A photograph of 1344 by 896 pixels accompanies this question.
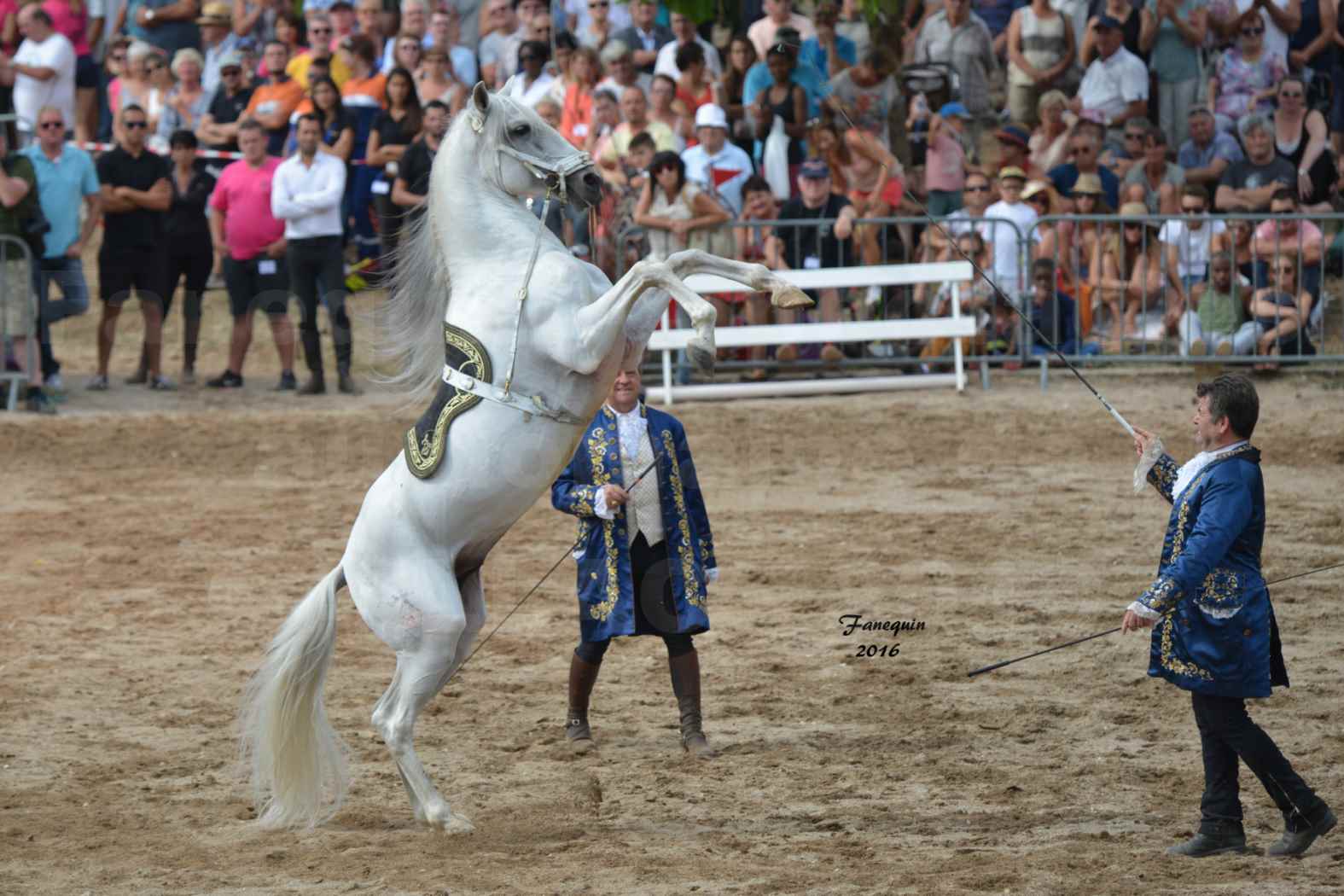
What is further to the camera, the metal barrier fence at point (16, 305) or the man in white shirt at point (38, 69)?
the man in white shirt at point (38, 69)

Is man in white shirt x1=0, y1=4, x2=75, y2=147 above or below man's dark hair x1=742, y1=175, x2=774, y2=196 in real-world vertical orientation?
above

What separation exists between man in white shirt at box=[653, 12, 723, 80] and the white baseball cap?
0.86 m

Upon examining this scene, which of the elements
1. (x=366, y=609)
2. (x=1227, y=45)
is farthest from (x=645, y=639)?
(x=1227, y=45)

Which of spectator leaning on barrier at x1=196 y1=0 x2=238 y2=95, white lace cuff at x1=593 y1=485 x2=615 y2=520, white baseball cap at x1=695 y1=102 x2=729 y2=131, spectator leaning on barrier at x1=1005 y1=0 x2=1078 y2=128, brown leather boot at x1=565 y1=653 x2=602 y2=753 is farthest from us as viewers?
spectator leaning on barrier at x1=196 y1=0 x2=238 y2=95

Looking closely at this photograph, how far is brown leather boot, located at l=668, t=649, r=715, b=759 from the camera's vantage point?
23.9 ft

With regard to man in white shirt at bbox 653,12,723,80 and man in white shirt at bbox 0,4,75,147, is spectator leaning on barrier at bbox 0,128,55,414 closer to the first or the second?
man in white shirt at bbox 0,4,75,147

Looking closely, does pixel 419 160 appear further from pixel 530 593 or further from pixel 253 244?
pixel 530 593

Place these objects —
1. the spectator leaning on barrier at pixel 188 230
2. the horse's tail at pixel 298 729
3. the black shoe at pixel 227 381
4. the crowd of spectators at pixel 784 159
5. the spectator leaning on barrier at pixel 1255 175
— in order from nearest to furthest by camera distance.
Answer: the horse's tail at pixel 298 729, the crowd of spectators at pixel 784 159, the spectator leaning on barrier at pixel 1255 175, the spectator leaning on barrier at pixel 188 230, the black shoe at pixel 227 381

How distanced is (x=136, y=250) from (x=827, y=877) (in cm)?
1153

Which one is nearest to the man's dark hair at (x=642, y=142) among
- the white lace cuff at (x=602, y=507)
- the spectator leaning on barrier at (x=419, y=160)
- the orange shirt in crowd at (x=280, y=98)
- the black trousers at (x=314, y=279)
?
the spectator leaning on barrier at (x=419, y=160)

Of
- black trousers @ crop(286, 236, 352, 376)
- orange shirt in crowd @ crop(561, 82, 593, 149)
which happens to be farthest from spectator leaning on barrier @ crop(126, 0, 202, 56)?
orange shirt in crowd @ crop(561, 82, 593, 149)

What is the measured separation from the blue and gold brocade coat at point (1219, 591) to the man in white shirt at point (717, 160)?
990cm

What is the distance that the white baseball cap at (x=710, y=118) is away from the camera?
15.4 metres

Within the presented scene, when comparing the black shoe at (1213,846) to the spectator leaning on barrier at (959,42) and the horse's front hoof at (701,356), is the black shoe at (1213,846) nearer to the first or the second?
the horse's front hoof at (701,356)
